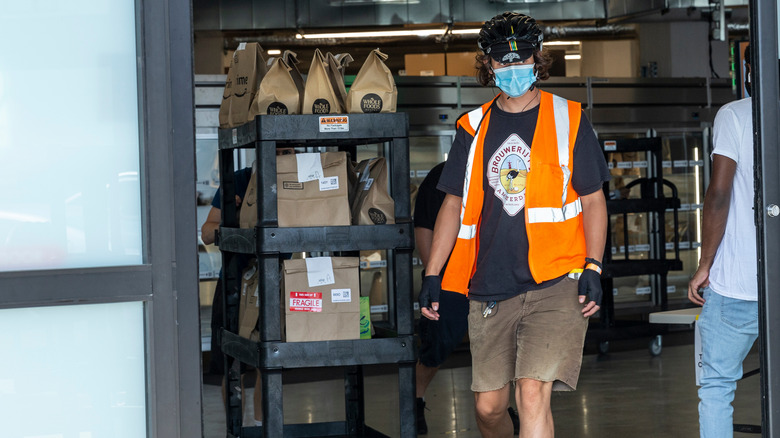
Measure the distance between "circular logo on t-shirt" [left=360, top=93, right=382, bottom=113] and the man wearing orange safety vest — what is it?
1.24 ft

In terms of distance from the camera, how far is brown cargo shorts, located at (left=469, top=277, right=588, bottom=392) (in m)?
3.28

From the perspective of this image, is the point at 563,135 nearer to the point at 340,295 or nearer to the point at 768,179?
the point at 768,179

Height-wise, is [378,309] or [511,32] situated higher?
[511,32]

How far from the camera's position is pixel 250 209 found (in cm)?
402

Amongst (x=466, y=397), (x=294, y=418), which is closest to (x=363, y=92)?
(x=294, y=418)

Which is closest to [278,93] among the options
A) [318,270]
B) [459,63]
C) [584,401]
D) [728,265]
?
[318,270]

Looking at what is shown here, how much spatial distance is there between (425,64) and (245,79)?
329 inches

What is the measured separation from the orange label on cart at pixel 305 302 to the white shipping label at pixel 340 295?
2.1 inches

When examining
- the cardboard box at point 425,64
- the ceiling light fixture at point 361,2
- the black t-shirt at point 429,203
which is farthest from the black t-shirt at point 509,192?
the cardboard box at point 425,64

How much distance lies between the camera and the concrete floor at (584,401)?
5645 millimetres

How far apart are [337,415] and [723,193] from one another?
3407 millimetres

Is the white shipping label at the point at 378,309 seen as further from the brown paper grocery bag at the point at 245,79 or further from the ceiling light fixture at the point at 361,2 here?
the brown paper grocery bag at the point at 245,79

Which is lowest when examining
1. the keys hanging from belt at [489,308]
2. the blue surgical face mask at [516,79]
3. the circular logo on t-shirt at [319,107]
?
the keys hanging from belt at [489,308]

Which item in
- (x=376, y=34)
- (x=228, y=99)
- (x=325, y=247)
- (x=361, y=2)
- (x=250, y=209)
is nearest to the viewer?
(x=325, y=247)
